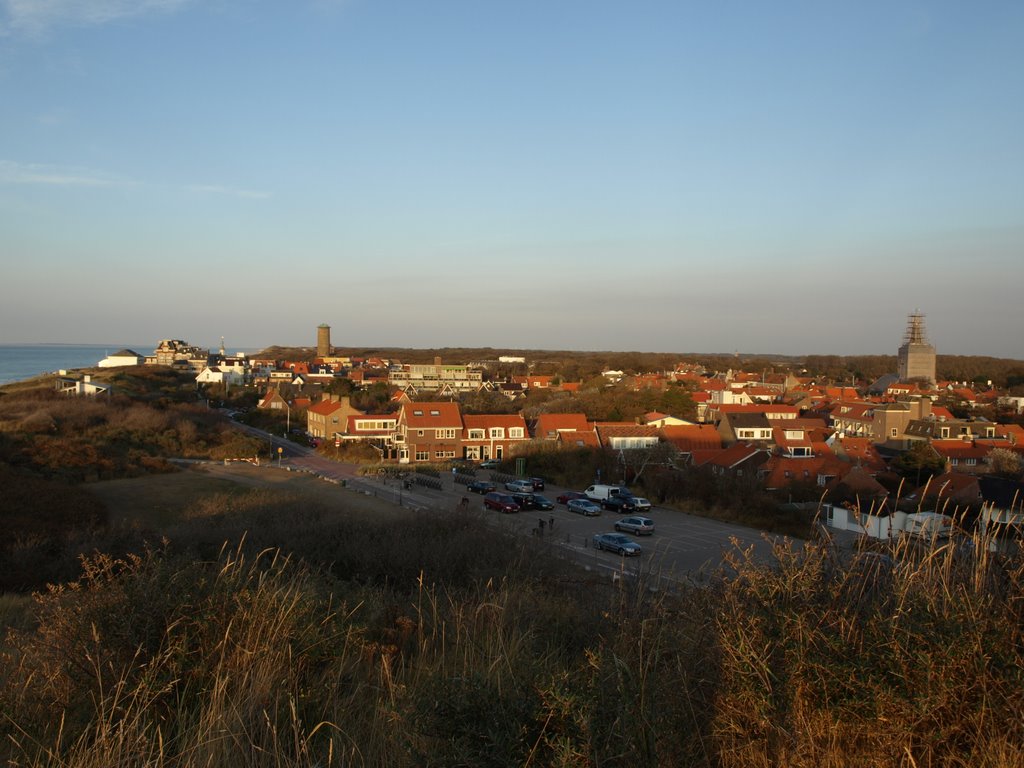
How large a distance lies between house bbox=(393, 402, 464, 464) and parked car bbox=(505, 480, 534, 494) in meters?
9.13

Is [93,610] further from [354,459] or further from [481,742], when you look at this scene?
[354,459]

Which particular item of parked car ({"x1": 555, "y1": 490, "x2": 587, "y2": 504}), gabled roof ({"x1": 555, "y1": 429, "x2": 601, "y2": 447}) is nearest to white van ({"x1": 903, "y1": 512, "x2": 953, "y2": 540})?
parked car ({"x1": 555, "y1": 490, "x2": 587, "y2": 504})

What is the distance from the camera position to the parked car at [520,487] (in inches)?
1030

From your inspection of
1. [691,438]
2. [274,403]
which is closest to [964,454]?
[691,438]

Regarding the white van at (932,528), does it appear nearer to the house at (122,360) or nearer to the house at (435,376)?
the house at (435,376)

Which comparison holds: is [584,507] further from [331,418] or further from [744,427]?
[331,418]

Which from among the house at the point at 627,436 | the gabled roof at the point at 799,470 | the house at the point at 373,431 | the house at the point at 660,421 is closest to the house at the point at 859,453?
the gabled roof at the point at 799,470

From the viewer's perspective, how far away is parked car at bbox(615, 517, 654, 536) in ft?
63.5

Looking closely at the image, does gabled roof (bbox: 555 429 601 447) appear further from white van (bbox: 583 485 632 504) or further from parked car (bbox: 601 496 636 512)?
parked car (bbox: 601 496 636 512)

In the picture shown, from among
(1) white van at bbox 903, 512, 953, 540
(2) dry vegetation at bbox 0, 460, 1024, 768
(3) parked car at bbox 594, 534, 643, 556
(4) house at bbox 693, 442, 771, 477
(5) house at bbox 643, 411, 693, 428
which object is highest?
(1) white van at bbox 903, 512, 953, 540

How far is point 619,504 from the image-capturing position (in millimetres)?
23375

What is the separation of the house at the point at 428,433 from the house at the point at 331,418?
6.20m

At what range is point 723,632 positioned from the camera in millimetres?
2412

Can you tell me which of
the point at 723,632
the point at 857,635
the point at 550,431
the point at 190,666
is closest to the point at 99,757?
the point at 190,666
